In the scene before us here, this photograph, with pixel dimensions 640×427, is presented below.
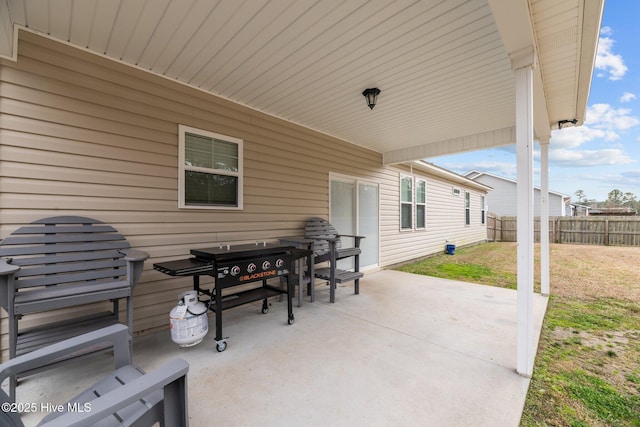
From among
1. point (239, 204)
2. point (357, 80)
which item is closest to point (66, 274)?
point (239, 204)

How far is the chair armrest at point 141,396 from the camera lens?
84 cm

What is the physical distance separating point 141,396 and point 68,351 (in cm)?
68

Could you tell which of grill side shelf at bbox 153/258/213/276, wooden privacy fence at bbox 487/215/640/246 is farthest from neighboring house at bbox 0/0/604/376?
wooden privacy fence at bbox 487/215/640/246

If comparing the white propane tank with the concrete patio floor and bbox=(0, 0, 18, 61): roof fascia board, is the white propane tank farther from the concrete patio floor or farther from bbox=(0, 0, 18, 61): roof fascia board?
bbox=(0, 0, 18, 61): roof fascia board

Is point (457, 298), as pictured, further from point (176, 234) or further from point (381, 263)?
point (176, 234)

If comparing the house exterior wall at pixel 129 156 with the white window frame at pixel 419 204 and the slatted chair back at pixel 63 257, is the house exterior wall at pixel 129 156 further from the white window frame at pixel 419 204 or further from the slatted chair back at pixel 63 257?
the white window frame at pixel 419 204

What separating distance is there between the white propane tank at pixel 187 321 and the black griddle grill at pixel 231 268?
0.16 metres

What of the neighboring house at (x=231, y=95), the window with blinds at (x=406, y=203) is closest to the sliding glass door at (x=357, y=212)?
the neighboring house at (x=231, y=95)

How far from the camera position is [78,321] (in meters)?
2.37

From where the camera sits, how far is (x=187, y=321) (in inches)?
99.1

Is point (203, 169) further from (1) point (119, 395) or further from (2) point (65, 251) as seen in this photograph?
(1) point (119, 395)

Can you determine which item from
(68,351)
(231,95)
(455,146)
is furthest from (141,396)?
(455,146)

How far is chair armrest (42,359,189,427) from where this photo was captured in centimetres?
84

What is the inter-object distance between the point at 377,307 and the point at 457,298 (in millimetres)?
1499
